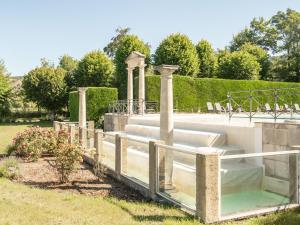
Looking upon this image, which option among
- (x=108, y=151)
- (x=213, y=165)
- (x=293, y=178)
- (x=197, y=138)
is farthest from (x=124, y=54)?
(x=213, y=165)

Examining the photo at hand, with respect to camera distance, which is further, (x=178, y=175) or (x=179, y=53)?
(x=179, y=53)

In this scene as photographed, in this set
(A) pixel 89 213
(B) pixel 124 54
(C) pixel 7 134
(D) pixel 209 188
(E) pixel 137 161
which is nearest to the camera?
(D) pixel 209 188

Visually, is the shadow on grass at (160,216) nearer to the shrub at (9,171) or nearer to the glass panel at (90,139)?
the shrub at (9,171)

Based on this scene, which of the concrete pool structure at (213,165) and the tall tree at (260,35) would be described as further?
the tall tree at (260,35)

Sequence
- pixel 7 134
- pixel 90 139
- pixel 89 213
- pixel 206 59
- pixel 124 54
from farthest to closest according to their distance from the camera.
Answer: pixel 206 59
pixel 124 54
pixel 7 134
pixel 90 139
pixel 89 213

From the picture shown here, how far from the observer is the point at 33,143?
14.7m

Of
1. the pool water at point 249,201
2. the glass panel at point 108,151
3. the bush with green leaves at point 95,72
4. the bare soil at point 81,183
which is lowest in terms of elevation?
the bare soil at point 81,183

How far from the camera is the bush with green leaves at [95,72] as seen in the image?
122 ft

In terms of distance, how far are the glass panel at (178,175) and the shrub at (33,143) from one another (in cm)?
735

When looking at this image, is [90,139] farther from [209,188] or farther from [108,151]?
[209,188]

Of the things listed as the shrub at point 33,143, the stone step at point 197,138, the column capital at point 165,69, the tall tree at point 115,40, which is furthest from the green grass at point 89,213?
the tall tree at point 115,40

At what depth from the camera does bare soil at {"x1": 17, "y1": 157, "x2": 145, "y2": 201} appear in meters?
8.69

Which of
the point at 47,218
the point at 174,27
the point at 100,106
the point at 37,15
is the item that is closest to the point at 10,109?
the point at 100,106

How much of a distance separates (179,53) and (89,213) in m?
26.9
